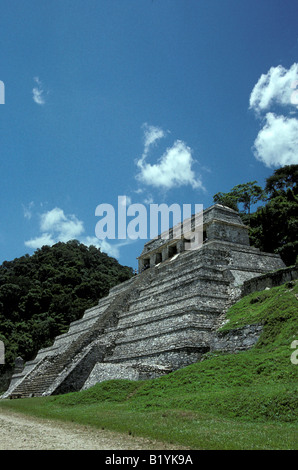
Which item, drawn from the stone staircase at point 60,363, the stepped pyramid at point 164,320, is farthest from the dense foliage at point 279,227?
the stone staircase at point 60,363

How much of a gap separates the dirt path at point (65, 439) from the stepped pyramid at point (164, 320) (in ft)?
16.8

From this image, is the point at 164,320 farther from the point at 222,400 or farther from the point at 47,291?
the point at 47,291

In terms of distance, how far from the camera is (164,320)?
18.1m

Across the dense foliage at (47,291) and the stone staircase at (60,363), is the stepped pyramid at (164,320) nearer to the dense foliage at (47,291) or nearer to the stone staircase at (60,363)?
Answer: the stone staircase at (60,363)

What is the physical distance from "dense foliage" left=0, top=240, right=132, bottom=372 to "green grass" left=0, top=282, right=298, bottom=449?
75.9 feet

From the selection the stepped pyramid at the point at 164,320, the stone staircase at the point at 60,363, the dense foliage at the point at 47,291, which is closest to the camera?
the stepped pyramid at the point at 164,320

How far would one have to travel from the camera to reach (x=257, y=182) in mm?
53000

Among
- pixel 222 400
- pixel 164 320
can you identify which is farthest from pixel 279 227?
pixel 222 400

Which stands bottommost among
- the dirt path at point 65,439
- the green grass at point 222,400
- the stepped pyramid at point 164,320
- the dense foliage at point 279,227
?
the dirt path at point 65,439

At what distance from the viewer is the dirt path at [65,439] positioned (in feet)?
22.0

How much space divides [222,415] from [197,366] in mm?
3967

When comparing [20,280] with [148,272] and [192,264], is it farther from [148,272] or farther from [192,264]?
[192,264]

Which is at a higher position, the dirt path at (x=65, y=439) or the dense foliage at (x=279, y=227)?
the dense foliage at (x=279, y=227)
